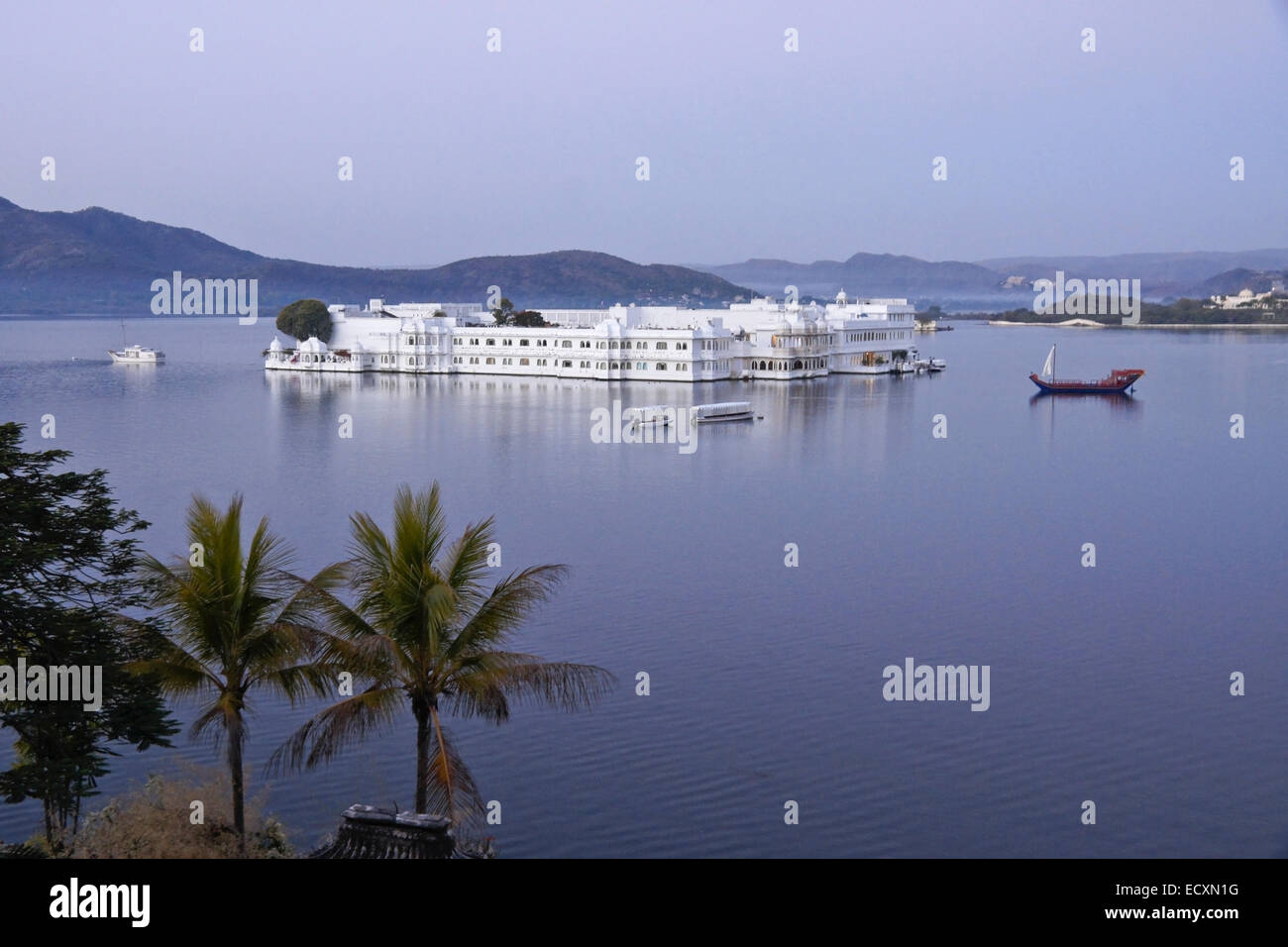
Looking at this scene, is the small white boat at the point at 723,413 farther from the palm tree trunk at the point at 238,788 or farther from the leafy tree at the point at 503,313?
the palm tree trunk at the point at 238,788

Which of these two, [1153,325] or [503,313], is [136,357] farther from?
[1153,325]

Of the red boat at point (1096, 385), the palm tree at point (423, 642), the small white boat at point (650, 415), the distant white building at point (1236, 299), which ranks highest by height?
the distant white building at point (1236, 299)

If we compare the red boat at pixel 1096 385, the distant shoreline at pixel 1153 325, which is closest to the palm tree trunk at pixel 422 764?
the red boat at pixel 1096 385

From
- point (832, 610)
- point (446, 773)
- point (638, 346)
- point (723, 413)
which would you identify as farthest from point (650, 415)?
point (446, 773)

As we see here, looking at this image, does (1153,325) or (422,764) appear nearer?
(422,764)

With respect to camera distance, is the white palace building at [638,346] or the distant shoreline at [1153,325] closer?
the white palace building at [638,346]
